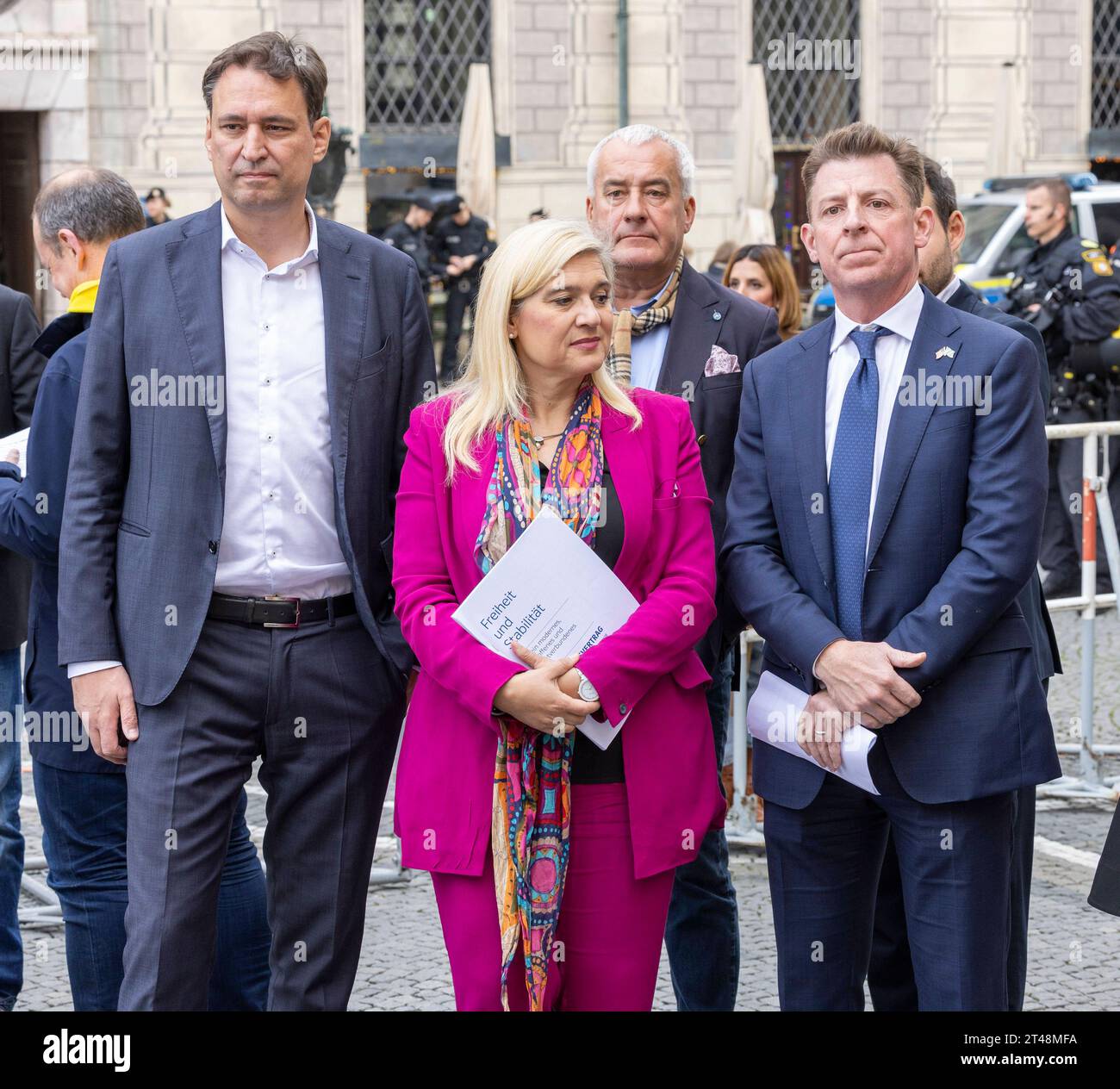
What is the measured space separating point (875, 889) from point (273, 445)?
1604mm

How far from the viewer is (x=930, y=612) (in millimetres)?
3303

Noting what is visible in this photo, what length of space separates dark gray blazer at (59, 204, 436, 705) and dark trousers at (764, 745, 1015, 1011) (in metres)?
0.97

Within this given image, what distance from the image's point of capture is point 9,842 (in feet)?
15.3

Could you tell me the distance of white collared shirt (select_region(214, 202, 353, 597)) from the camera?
3.59 m

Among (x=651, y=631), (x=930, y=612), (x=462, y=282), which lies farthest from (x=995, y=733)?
(x=462, y=282)

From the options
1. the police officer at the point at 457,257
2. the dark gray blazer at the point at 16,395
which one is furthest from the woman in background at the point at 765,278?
the police officer at the point at 457,257

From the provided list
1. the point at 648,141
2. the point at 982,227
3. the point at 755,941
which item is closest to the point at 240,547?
the point at 648,141

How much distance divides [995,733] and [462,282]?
51.4ft

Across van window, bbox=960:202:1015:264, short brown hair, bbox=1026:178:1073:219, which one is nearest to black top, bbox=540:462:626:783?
short brown hair, bbox=1026:178:1073:219

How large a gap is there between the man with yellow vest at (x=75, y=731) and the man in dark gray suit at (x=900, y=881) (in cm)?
155

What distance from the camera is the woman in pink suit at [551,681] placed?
3311mm

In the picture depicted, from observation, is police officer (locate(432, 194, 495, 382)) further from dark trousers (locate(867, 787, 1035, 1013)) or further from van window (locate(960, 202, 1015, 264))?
dark trousers (locate(867, 787, 1035, 1013))
